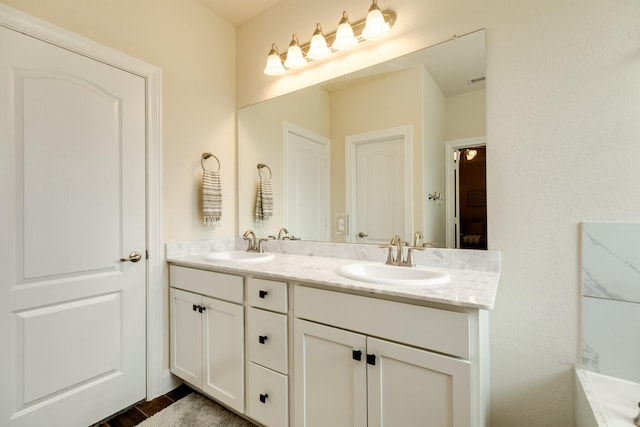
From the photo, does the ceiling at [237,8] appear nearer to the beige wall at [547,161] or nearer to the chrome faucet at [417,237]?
the beige wall at [547,161]

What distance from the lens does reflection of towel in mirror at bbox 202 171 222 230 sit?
6.29 feet

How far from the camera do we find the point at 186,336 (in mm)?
1691

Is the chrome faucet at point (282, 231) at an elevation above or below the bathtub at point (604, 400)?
above

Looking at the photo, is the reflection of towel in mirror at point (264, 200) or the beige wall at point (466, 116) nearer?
the beige wall at point (466, 116)

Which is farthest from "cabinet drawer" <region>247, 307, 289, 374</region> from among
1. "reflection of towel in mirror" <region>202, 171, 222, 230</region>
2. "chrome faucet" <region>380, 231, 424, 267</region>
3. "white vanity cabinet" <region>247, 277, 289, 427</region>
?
"reflection of towel in mirror" <region>202, 171, 222, 230</region>

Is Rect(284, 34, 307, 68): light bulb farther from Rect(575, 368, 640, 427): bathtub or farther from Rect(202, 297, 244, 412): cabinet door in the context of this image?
Rect(575, 368, 640, 427): bathtub

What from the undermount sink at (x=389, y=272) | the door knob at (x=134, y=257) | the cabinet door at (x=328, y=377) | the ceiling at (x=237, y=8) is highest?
the ceiling at (x=237, y=8)

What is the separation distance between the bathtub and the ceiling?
267 centimetres

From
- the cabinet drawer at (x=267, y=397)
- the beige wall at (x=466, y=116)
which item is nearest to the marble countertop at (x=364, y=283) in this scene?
the cabinet drawer at (x=267, y=397)

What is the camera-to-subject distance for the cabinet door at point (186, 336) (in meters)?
1.62

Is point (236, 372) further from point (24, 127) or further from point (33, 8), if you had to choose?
point (33, 8)

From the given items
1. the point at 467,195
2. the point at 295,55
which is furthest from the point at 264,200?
the point at 467,195

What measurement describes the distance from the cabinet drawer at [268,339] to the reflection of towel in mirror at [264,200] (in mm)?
891

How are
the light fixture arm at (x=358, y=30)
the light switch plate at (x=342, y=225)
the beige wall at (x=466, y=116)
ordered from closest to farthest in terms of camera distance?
1. the beige wall at (x=466, y=116)
2. the light fixture arm at (x=358, y=30)
3. the light switch plate at (x=342, y=225)
